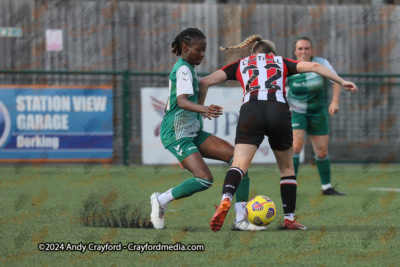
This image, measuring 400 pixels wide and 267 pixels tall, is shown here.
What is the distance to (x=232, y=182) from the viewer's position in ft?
18.7

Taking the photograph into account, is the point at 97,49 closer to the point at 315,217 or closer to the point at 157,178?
the point at 157,178

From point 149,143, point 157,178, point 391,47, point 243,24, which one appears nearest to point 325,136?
point 157,178

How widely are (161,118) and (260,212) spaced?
726cm

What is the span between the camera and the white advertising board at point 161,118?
13.1m

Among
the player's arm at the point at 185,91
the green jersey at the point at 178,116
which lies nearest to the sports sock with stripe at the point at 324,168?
the green jersey at the point at 178,116

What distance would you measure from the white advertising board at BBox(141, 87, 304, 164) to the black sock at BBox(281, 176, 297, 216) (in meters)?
6.74

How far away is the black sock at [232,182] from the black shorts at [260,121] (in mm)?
282

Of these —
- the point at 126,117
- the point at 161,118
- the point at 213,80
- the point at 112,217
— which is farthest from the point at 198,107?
the point at 126,117

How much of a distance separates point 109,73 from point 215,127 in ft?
7.80

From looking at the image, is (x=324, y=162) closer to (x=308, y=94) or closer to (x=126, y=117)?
(x=308, y=94)

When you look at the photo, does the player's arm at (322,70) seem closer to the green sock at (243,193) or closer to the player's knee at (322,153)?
the green sock at (243,193)

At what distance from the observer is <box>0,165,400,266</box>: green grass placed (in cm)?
480

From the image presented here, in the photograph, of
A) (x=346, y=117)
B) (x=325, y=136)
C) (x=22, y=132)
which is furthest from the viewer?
(x=346, y=117)

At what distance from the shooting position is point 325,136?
9344 millimetres
